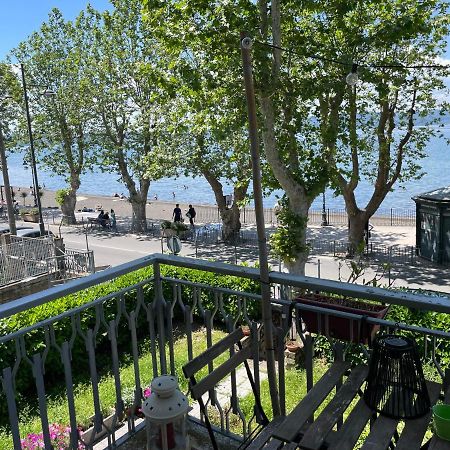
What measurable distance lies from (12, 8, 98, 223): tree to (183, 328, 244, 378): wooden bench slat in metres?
27.5

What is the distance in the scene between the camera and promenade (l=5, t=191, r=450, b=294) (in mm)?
18266

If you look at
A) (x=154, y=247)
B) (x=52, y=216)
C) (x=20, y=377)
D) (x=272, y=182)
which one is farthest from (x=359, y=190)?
(x=20, y=377)

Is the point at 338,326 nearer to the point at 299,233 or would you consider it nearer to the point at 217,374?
the point at 217,374

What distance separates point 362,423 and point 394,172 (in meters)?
19.3

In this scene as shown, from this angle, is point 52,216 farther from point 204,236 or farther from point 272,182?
point 272,182

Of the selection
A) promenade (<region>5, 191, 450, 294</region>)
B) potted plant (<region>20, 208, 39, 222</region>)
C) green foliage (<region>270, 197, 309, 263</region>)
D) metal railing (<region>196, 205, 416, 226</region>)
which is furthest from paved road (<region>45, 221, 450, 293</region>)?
potted plant (<region>20, 208, 39, 222</region>)

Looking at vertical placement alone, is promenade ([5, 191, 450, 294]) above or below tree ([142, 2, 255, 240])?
below

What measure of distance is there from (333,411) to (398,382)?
13.8 inches

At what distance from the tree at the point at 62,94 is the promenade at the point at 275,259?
189 inches

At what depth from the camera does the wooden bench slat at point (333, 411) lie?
2.25 meters

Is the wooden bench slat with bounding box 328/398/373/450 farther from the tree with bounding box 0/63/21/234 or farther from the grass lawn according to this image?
the tree with bounding box 0/63/21/234

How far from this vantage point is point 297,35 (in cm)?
1315

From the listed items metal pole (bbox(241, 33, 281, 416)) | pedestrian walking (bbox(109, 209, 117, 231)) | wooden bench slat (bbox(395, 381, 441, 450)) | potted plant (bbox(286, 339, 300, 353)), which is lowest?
potted plant (bbox(286, 339, 300, 353))

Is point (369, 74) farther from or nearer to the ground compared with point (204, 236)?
farther from the ground
